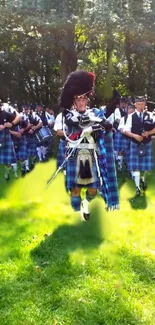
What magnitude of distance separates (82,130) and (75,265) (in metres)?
1.62

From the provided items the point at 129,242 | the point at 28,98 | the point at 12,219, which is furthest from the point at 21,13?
the point at 129,242

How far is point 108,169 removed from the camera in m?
5.64

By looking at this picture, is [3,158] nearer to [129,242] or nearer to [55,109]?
[129,242]

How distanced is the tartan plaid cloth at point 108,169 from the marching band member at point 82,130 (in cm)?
4

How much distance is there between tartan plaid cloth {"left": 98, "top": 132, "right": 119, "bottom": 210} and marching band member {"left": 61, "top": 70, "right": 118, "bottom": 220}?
0.14 ft

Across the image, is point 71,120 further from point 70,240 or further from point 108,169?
point 70,240

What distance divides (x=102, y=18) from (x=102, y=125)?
1319cm

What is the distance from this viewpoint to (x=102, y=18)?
17516mm

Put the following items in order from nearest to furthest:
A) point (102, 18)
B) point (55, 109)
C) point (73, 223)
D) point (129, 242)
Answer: point (129, 242) → point (73, 223) → point (102, 18) → point (55, 109)

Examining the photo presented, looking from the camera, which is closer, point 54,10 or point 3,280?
point 3,280

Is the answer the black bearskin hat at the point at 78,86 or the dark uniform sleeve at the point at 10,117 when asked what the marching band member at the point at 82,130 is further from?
the dark uniform sleeve at the point at 10,117

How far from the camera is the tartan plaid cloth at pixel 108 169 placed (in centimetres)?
553

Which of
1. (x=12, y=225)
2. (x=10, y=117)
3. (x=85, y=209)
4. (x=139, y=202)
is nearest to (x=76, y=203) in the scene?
(x=85, y=209)

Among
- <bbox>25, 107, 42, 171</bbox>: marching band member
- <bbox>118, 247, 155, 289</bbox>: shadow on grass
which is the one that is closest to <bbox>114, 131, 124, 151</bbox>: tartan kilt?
<bbox>25, 107, 42, 171</bbox>: marching band member
